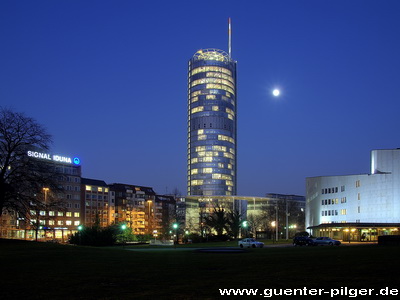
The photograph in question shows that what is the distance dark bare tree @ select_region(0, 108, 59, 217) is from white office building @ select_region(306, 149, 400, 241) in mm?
76267

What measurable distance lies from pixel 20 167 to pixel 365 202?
9651cm

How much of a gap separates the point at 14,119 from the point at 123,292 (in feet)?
142

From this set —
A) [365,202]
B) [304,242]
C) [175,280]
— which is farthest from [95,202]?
[175,280]

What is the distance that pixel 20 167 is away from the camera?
54.3 meters

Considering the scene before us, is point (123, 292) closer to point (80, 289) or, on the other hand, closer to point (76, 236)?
point (80, 289)

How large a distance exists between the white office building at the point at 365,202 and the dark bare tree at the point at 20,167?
76267mm

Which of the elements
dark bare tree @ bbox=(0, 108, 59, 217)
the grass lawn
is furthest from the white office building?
the grass lawn

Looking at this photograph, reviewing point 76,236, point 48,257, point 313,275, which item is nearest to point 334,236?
point 76,236

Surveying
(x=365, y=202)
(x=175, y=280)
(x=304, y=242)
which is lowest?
(x=304, y=242)

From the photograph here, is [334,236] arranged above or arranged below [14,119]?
below

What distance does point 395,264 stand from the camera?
2391cm

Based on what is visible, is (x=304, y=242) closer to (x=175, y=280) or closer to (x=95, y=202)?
(x=175, y=280)

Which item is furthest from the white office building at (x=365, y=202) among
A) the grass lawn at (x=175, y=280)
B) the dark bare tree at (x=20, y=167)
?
the grass lawn at (x=175, y=280)

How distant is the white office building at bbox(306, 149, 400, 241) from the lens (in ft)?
370
